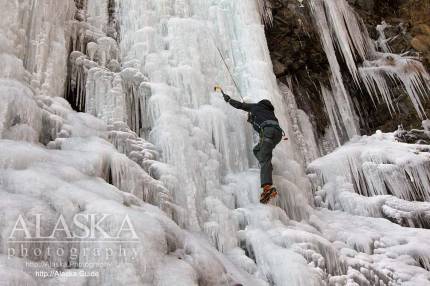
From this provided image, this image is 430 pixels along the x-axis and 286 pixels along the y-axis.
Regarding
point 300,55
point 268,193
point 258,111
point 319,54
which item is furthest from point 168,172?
point 319,54

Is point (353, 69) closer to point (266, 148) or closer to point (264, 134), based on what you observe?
point (264, 134)

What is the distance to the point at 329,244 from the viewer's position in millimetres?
6250

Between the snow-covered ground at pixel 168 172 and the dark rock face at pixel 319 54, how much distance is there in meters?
1.23

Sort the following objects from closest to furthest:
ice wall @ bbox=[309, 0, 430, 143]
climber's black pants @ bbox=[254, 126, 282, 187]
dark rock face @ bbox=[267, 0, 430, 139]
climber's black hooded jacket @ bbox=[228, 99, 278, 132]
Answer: climber's black pants @ bbox=[254, 126, 282, 187]
climber's black hooded jacket @ bbox=[228, 99, 278, 132]
ice wall @ bbox=[309, 0, 430, 143]
dark rock face @ bbox=[267, 0, 430, 139]

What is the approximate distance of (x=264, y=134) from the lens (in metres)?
7.01

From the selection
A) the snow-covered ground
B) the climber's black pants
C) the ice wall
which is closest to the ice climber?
the climber's black pants

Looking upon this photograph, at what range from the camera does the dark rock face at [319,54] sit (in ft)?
35.7

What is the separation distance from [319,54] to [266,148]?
4983mm

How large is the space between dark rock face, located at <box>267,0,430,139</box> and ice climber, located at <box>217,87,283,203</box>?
151 inches

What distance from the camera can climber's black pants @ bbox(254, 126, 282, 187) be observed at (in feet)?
21.9

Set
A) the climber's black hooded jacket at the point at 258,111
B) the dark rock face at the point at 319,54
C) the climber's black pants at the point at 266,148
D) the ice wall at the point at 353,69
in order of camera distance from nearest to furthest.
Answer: the climber's black pants at the point at 266,148 → the climber's black hooded jacket at the point at 258,111 → the ice wall at the point at 353,69 → the dark rock face at the point at 319,54

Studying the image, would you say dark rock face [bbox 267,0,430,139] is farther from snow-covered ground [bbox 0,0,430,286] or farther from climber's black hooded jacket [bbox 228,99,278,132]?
climber's black hooded jacket [bbox 228,99,278,132]

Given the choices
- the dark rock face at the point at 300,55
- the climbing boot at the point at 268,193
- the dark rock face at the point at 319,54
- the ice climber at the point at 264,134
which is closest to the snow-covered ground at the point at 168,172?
the climbing boot at the point at 268,193

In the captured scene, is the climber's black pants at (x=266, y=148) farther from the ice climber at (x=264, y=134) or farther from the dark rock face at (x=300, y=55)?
the dark rock face at (x=300, y=55)
